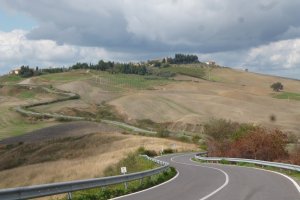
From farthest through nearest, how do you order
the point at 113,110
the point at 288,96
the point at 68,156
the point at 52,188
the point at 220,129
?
the point at 288,96, the point at 113,110, the point at 220,129, the point at 68,156, the point at 52,188

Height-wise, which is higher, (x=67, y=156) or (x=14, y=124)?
(x=67, y=156)

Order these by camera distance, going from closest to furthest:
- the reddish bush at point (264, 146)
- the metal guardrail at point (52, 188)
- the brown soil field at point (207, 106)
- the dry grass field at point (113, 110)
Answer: the metal guardrail at point (52, 188) < the reddish bush at point (264, 146) < the dry grass field at point (113, 110) < the brown soil field at point (207, 106)

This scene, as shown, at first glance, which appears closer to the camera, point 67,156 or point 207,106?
point 67,156

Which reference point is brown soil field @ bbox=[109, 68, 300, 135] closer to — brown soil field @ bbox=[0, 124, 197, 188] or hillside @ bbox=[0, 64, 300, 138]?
hillside @ bbox=[0, 64, 300, 138]

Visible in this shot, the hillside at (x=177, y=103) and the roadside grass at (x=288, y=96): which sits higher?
the roadside grass at (x=288, y=96)

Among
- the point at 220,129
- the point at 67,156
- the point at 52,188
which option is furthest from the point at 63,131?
the point at 52,188

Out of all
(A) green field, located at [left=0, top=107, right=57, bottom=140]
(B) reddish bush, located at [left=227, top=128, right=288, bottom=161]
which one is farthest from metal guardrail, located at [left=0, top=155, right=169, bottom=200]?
(A) green field, located at [left=0, top=107, right=57, bottom=140]

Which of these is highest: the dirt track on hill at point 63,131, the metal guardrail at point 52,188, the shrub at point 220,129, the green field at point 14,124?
the metal guardrail at point 52,188

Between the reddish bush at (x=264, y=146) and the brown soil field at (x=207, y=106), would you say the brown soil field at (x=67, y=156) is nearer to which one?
the reddish bush at (x=264, y=146)

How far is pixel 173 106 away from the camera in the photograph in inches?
4803

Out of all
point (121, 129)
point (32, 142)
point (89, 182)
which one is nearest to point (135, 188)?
point (89, 182)

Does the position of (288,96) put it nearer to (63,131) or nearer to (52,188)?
(63,131)

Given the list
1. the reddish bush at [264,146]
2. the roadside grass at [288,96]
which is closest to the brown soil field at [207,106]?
the roadside grass at [288,96]

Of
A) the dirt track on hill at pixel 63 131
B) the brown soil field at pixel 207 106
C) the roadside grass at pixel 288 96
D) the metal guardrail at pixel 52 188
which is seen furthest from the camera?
the roadside grass at pixel 288 96
